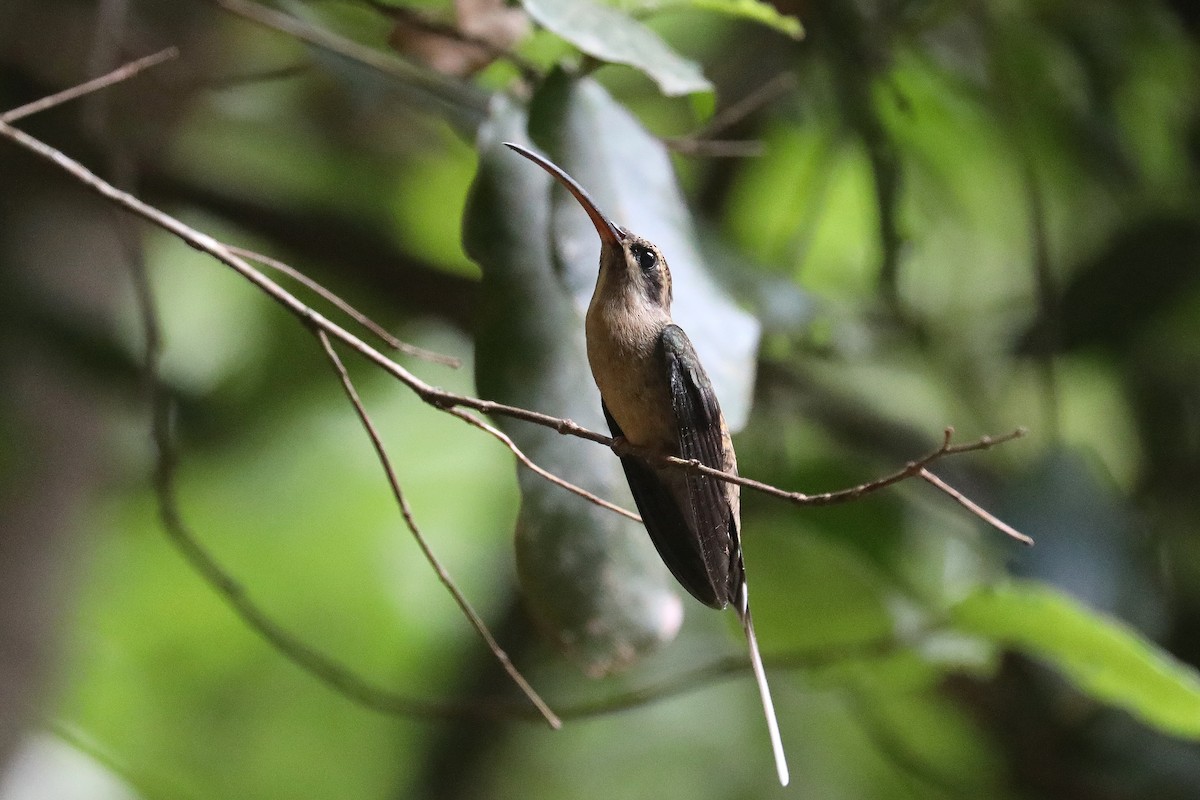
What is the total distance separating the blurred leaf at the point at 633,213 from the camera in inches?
53.3

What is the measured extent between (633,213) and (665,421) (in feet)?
1.21

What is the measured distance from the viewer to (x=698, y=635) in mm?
3195

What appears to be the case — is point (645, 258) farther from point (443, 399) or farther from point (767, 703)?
point (767, 703)

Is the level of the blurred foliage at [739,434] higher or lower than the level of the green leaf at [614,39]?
lower

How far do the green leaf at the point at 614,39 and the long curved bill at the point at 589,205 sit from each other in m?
0.17

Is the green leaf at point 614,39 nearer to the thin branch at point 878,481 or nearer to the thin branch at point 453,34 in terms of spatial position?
the thin branch at point 453,34

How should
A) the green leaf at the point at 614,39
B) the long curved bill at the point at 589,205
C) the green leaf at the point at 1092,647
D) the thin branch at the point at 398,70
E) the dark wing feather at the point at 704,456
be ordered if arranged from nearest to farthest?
the dark wing feather at the point at 704,456, the long curved bill at the point at 589,205, the green leaf at the point at 614,39, the green leaf at the point at 1092,647, the thin branch at the point at 398,70

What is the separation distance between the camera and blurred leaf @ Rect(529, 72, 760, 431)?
4.44ft

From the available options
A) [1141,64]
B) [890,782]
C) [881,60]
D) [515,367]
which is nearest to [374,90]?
[515,367]

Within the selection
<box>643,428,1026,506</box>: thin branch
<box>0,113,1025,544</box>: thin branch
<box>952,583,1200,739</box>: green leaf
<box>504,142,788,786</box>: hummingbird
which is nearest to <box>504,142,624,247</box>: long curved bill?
<box>504,142,788,786</box>: hummingbird

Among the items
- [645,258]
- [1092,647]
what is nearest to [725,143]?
[645,258]

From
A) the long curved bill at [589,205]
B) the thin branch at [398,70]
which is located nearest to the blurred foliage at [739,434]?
the thin branch at [398,70]

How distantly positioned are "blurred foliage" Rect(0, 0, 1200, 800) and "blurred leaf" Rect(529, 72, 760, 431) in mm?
14

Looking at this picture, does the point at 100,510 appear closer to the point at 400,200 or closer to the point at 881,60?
the point at 400,200
